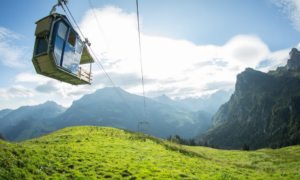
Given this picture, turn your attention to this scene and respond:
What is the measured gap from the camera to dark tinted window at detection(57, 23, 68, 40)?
15.2m

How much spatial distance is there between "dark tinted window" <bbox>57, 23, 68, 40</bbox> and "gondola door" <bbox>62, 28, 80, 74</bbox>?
0.80 metres

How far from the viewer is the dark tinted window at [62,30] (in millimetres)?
15197

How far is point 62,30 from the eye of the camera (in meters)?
15.6

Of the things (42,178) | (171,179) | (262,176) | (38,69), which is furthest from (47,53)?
A: (262,176)

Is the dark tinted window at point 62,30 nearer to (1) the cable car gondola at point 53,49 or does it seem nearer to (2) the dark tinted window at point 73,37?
(1) the cable car gondola at point 53,49

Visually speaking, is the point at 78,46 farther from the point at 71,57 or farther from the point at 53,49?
the point at 53,49

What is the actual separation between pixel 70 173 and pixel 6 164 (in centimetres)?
479

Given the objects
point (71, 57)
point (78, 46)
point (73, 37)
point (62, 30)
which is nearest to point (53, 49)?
point (71, 57)

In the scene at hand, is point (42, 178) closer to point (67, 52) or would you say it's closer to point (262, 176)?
point (67, 52)

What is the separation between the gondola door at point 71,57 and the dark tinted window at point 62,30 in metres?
0.80

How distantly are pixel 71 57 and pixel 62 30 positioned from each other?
299 cm

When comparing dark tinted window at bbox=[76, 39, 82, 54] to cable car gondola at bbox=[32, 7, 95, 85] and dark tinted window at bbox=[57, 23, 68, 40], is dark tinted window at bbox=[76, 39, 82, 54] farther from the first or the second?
dark tinted window at bbox=[57, 23, 68, 40]

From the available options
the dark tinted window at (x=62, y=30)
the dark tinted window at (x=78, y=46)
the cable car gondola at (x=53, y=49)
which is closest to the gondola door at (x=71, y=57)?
the cable car gondola at (x=53, y=49)

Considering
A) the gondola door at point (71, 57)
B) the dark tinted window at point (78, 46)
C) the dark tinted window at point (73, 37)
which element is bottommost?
the gondola door at point (71, 57)
